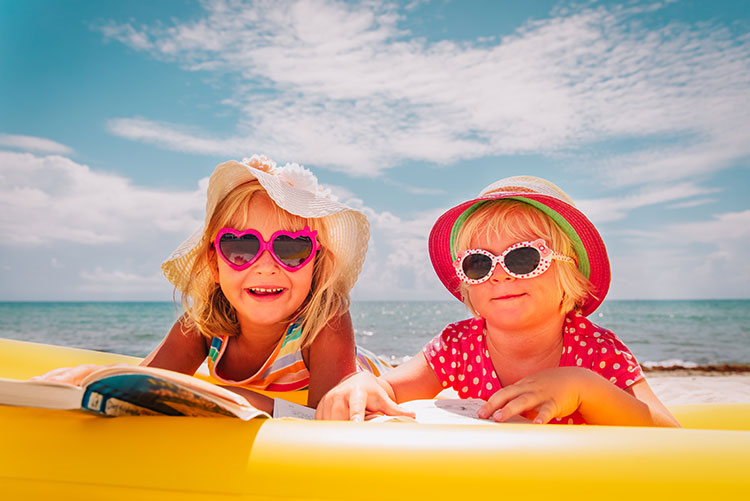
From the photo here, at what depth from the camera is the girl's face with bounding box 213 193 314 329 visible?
6.52 feet

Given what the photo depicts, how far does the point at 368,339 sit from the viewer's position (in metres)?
13.5

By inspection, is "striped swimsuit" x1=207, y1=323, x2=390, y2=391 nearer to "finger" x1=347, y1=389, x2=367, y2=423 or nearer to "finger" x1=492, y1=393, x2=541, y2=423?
"finger" x1=347, y1=389, x2=367, y2=423

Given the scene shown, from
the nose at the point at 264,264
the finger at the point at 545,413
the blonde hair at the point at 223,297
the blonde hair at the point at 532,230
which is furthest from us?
the blonde hair at the point at 223,297

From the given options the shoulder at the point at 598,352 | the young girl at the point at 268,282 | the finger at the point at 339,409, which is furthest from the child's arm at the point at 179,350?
the shoulder at the point at 598,352

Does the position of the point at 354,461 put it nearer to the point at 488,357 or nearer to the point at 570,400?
the point at 570,400

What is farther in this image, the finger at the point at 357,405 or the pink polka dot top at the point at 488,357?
the pink polka dot top at the point at 488,357

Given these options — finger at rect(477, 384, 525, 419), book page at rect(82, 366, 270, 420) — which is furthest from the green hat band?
book page at rect(82, 366, 270, 420)

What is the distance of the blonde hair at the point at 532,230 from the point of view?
1782 millimetres

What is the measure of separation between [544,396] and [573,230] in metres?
0.70

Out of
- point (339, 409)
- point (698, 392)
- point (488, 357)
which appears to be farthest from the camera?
point (698, 392)

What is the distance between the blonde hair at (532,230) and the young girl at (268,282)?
54cm

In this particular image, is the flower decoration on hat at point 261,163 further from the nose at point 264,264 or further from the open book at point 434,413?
the open book at point 434,413

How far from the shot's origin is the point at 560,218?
5.92 ft

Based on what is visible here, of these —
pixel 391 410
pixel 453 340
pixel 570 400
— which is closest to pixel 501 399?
pixel 570 400
